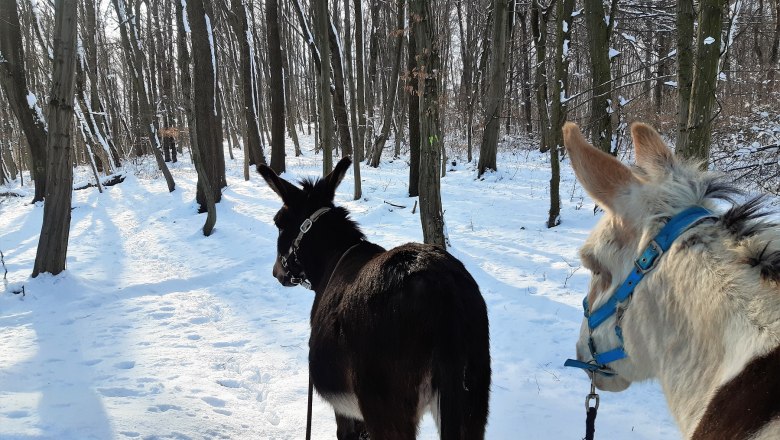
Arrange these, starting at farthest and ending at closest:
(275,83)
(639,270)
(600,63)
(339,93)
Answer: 1. (339,93)
2. (275,83)
3. (600,63)
4. (639,270)

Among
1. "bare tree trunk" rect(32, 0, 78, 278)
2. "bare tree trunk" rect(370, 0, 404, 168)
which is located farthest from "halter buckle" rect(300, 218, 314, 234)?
"bare tree trunk" rect(370, 0, 404, 168)

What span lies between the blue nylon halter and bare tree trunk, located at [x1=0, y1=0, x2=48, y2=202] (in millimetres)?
14470

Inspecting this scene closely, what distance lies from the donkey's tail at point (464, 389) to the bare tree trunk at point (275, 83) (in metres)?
14.4

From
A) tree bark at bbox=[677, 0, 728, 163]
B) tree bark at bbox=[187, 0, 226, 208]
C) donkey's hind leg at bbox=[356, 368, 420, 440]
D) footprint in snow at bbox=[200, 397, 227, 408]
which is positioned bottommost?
footprint in snow at bbox=[200, 397, 227, 408]

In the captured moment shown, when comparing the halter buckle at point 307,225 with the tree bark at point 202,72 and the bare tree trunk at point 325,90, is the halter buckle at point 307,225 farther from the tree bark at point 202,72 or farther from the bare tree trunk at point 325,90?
the tree bark at point 202,72

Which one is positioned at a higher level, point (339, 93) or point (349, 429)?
point (339, 93)

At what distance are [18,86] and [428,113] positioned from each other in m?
14.3

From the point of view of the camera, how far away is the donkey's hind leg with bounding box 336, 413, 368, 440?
117 inches

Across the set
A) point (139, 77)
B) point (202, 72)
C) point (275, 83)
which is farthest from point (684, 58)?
point (139, 77)

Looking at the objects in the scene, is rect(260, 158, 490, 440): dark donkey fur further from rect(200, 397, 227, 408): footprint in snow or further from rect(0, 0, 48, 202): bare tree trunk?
rect(0, 0, 48, 202): bare tree trunk

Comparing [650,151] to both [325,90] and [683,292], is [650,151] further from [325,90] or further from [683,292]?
[325,90]

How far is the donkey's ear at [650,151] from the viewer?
4.33ft

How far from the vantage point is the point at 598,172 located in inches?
50.6

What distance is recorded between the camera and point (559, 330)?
15.9 ft
